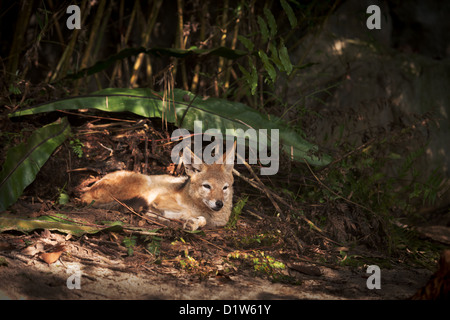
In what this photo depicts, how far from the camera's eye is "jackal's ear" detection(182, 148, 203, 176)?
4.36m

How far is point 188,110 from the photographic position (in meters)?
4.64

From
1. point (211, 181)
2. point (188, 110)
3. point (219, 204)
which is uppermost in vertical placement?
point (188, 110)

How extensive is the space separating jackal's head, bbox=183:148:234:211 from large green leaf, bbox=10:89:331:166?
0.39 metres

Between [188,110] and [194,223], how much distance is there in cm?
132

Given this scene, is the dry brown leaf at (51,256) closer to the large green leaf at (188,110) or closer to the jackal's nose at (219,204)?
the jackal's nose at (219,204)

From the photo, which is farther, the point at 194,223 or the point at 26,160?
the point at 194,223

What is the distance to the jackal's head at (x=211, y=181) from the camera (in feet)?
14.0

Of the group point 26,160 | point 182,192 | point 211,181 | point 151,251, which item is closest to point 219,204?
point 211,181

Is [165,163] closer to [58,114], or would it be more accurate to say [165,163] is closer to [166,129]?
[166,129]

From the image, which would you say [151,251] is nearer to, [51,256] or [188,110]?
[51,256]

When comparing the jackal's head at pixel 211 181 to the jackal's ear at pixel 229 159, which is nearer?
the jackal's head at pixel 211 181

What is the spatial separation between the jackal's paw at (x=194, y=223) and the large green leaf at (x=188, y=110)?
3.30 feet

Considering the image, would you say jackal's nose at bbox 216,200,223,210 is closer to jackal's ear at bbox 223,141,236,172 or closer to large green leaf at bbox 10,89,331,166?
jackal's ear at bbox 223,141,236,172

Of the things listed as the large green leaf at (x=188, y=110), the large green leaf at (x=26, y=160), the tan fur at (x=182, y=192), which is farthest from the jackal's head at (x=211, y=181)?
the large green leaf at (x=26, y=160)
